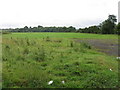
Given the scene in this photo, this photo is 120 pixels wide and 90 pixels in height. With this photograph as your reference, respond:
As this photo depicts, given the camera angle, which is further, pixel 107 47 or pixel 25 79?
pixel 107 47

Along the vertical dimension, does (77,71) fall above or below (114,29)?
below

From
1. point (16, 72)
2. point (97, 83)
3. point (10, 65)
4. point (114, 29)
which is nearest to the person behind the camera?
point (97, 83)

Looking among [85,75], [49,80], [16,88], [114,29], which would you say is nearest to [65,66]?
[85,75]

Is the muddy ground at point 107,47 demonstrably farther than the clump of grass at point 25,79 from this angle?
Yes

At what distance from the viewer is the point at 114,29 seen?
61.6 metres

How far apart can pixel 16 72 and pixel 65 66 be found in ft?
7.44

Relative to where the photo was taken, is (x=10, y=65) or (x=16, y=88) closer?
(x=16, y=88)

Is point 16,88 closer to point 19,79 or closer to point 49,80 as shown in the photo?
point 19,79

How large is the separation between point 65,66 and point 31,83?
2385 mm

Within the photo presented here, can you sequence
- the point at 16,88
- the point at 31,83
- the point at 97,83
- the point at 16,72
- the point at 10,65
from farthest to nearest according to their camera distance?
the point at 10,65 < the point at 16,72 < the point at 97,83 < the point at 31,83 < the point at 16,88

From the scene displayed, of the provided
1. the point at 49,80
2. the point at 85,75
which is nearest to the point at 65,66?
the point at 85,75

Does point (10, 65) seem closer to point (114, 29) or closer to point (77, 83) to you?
point (77, 83)

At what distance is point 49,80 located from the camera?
15.3ft

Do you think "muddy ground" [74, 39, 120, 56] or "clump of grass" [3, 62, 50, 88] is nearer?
"clump of grass" [3, 62, 50, 88]
